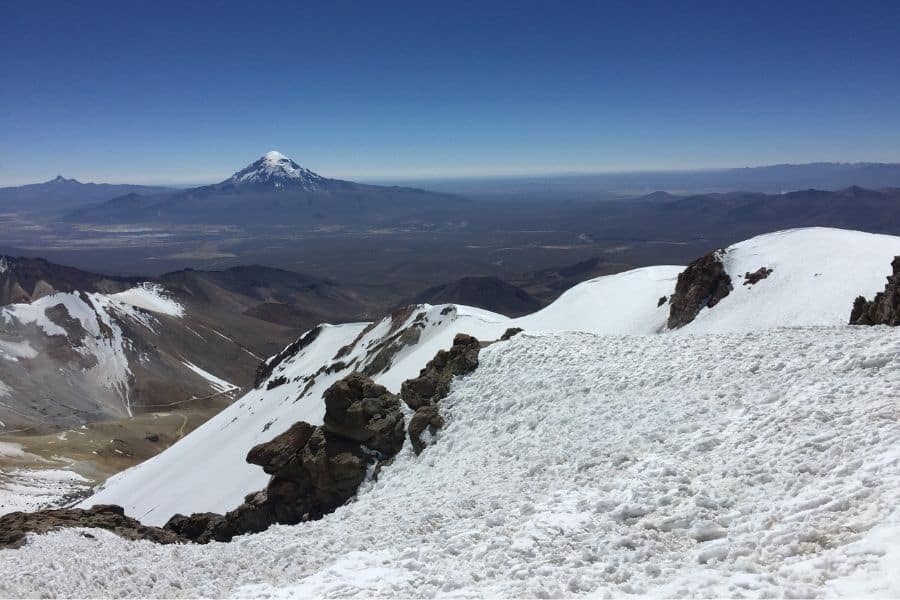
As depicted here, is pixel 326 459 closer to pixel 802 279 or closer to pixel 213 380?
pixel 802 279

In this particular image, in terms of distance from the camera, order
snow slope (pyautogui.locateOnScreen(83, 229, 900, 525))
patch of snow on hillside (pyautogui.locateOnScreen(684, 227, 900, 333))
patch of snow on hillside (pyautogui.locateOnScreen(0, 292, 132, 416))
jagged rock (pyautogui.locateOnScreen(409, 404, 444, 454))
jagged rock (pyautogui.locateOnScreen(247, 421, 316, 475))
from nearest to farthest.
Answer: jagged rock (pyautogui.locateOnScreen(409, 404, 444, 454)) → jagged rock (pyautogui.locateOnScreen(247, 421, 316, 475)) → patch of snow on hillside (pyautogui.locateOnScreen(684, 227, 900, 333)) → snow slope (pyautogui.locateOnScreen(83, 229, 900, 525)) → patch of snow on hillside (pyautogui.locateOnScreen(0, 292, 132, 416))

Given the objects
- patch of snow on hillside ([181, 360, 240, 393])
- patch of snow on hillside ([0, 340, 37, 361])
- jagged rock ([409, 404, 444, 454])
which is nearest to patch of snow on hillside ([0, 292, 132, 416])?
patch of snow on hillside ([0, 340, 37, 361])

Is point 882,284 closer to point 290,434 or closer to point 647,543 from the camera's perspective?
point 647,543

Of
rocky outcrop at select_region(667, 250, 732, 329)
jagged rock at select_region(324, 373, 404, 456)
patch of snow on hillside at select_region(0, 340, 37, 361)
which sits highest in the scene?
rocky outcrop at select_region(667, 250, 732, 329)

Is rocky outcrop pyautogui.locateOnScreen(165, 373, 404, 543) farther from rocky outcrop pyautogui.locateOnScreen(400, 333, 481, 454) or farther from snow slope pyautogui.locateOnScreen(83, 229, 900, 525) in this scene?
snow slope pyautogui.locateOnScreen(83, 229, 900, 525)

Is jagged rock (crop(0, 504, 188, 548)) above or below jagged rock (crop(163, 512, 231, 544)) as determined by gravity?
above

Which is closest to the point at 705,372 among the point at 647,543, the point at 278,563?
the point at 647,543

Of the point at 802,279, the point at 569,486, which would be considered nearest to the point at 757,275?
the point at 802,279
